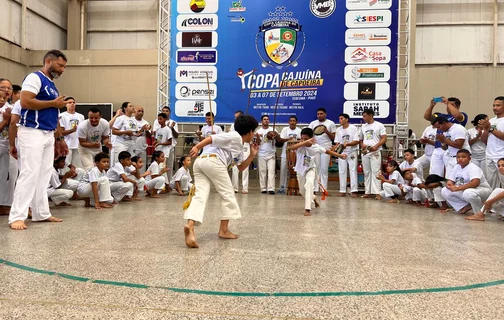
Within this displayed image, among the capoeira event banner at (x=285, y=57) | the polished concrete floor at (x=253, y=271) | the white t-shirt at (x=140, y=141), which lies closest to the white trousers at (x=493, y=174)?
the polished concrete floor at (x=253, y=271)

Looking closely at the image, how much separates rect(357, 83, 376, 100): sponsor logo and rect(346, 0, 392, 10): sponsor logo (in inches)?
62.4

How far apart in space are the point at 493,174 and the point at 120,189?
5.13 m

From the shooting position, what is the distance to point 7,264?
8.19 ft

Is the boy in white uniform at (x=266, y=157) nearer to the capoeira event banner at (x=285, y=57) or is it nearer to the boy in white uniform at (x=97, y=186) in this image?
the capoeira event banner at (x=285, y=57)

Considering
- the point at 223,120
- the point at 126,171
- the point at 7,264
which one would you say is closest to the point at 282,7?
the point at 223,120

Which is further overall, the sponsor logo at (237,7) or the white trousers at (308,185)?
the sponsor logo at (237,7)

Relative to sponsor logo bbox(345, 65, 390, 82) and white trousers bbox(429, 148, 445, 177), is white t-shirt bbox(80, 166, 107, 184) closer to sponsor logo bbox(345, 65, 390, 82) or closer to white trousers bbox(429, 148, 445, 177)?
white trousers bbox(429, 148, 445, 177)

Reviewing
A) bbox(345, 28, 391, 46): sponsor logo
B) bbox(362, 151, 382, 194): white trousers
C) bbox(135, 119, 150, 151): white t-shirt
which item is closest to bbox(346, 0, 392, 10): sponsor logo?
bbox(345, 28, 391, 46): sponsor logo

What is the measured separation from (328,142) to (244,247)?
559cm

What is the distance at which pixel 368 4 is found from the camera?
8.66 meters

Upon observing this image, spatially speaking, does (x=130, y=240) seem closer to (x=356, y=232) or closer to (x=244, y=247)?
(x=244, y=247)

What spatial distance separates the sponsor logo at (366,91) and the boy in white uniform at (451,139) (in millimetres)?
2505

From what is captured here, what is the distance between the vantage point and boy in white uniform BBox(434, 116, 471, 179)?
19.6 ft

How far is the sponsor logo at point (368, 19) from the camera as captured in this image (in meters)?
8.59
